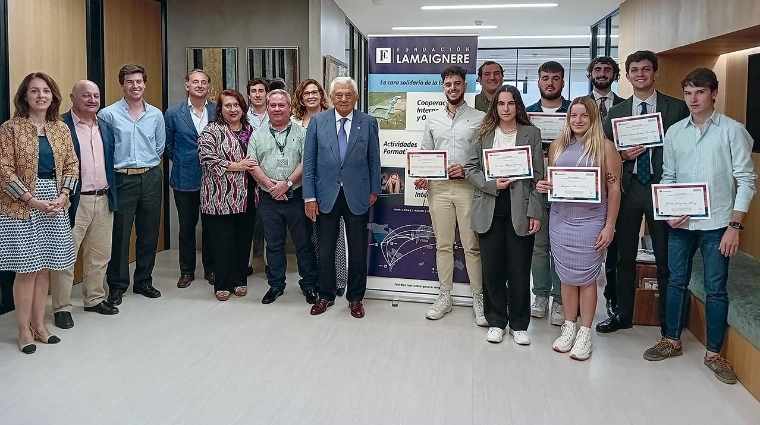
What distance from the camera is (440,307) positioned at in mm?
4555

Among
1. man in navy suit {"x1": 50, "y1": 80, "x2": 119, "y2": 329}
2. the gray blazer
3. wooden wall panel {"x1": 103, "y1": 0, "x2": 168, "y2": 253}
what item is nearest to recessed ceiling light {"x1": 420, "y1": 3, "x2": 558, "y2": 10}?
wooden wall panel {"x1": 103, "y1": 0, "x2": 168, "y2": 253}

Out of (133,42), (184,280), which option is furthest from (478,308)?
(133,42)

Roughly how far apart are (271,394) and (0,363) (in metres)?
1.60

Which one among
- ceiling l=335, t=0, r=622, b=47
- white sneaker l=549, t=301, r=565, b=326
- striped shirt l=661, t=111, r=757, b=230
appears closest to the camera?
striped shirt l=661, t=111, r=757, b=230

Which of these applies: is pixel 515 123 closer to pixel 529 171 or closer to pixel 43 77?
pixel 529 171

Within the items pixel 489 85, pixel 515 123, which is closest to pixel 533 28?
pixel 489 85

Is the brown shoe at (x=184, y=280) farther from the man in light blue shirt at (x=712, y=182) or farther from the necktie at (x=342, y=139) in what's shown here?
→ the man in light blue shirt at (x=712, y=182)

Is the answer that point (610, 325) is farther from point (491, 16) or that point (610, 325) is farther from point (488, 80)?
point (491, 16)

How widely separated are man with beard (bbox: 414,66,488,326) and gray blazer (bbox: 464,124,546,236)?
0.23 metres

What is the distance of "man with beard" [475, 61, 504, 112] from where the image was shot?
4.73 m

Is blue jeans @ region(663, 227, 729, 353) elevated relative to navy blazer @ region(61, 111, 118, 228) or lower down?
lower down

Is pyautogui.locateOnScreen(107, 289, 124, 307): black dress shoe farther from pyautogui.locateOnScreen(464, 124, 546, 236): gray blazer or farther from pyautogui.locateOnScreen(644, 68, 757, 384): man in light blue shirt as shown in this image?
pyautogui.locateOnScreen(644, 68, 757, 384): man in light blue shirt

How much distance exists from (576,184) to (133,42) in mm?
4465

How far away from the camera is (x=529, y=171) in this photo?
12.3ft
